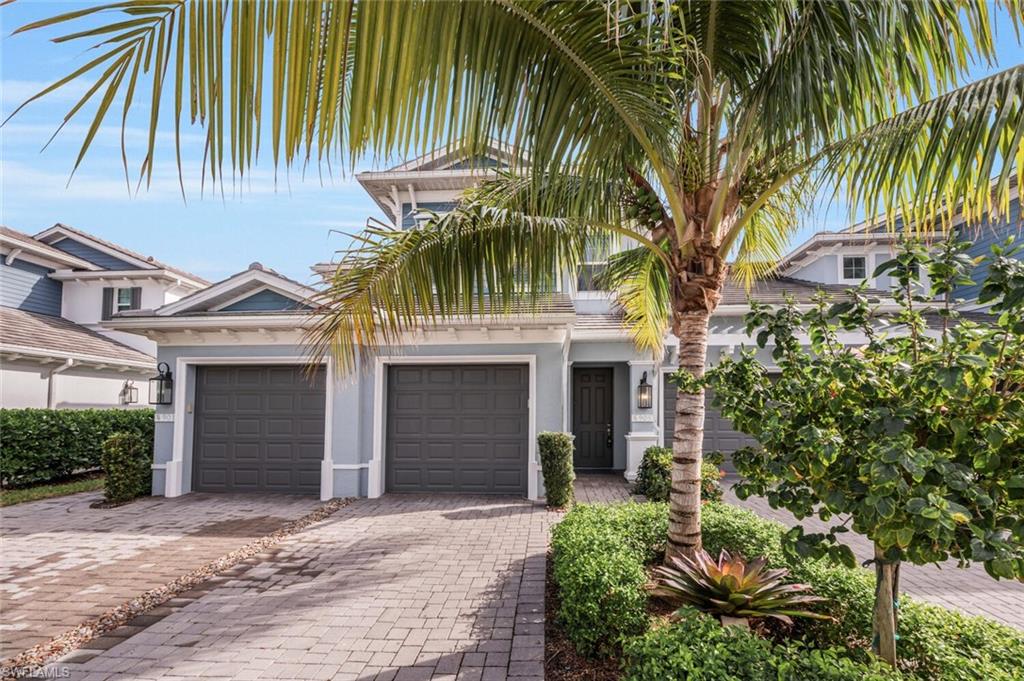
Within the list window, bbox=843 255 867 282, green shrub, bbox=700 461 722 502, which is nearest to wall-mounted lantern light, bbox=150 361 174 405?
green shrub, bbox=700 461 722 502

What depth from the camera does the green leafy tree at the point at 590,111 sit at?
1459mm

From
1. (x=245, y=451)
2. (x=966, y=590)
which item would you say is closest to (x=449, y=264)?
(x=966, y=590)

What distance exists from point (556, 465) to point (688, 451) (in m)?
4.37

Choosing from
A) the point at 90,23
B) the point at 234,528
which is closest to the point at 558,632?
the point at 90,23

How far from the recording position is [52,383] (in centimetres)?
1340

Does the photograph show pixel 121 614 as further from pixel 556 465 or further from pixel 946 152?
pixel 946 152

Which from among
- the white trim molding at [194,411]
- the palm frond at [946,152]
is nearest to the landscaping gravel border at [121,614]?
the white trim molding at [194,411]

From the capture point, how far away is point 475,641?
4152 mm

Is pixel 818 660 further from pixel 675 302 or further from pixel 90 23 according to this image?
pixel 90 23

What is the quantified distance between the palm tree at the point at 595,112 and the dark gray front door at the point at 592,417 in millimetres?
6259

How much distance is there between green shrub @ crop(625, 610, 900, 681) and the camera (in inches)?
107

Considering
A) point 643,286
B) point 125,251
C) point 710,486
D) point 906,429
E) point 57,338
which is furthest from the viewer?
point 125,251

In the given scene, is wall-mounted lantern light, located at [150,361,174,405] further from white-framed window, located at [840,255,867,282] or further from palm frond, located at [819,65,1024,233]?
white-framed window, located at [840,255,867,282]

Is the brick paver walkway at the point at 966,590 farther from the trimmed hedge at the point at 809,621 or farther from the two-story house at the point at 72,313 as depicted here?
the two-story house at the point at 72,313
